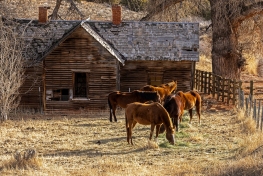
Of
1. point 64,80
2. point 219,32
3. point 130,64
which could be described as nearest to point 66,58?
point 64,80

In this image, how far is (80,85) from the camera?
27.3 meters

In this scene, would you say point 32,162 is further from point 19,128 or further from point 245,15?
point 245,15

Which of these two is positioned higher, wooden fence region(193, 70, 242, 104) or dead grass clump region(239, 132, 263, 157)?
wooden fence region(193, 70, 242, 104)

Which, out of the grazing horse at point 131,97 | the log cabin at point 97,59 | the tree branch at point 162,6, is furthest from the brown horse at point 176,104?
the tree branch at point 162,6

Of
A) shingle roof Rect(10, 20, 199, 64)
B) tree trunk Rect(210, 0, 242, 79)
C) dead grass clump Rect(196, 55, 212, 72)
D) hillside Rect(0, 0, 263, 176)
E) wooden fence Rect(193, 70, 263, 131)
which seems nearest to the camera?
hillside Rect(0, 0, 263, 176)

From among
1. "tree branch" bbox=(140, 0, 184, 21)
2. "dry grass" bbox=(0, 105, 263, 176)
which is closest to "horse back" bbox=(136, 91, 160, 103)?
"dry grass" bbox=(0, 105, 263, 176)

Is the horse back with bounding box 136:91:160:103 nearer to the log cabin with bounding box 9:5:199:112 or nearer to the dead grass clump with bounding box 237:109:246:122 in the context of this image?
the dead grass clump with bounding box 237:109:246:122

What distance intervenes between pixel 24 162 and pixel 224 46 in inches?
734

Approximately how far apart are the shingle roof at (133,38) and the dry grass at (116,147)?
16.2 feet

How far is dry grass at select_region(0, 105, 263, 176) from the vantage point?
13.2 meters

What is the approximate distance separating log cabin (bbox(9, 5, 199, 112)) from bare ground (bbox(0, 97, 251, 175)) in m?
2.45

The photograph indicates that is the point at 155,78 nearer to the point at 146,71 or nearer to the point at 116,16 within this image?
the point at 146,71

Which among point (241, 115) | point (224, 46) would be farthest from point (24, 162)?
point (224, 46)

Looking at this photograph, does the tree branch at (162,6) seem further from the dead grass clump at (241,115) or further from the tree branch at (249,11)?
the dead grass clump at (241,115)
